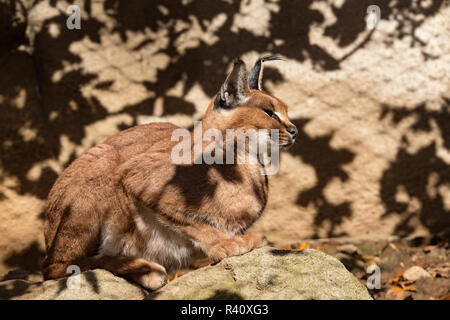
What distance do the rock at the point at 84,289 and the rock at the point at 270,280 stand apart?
28 cm

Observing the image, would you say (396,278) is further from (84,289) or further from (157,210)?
(84,289)

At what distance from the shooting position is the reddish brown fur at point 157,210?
385cm

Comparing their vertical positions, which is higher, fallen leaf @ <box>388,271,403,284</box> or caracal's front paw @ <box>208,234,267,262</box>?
caracal's front paw @ <box>208,234,267,262</box>

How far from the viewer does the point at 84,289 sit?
3555 millimetres

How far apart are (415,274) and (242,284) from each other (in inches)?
137

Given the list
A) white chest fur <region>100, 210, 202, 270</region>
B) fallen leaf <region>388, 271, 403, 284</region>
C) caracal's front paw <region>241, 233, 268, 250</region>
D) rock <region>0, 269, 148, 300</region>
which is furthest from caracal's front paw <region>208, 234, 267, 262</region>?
fallen leaf <region>388, 271, 403, 284</region>

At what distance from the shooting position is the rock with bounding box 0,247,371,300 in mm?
3404

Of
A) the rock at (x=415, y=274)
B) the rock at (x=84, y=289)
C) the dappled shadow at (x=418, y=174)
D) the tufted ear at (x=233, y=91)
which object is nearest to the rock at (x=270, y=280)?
the rock at (x=84, y=289)

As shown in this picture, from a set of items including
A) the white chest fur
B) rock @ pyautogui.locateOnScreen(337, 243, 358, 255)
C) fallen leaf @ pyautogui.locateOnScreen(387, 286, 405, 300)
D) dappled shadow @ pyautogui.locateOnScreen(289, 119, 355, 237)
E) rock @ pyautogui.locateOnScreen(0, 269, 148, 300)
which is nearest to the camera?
rock @ pyautogui.locateOnScreen(0, 269, 148, 300)

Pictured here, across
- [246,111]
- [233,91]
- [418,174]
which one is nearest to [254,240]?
[246,111]

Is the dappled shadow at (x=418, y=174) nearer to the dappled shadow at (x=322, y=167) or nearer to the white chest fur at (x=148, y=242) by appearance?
the dappled shadow at (x=322, y=167)

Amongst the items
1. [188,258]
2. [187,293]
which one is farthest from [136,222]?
[187,293]

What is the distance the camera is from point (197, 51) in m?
6.27

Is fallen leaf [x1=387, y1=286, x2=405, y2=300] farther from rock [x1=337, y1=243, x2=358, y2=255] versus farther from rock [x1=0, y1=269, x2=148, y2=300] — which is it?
rock [x1=0, y1=269, x2=148, y2=300]
